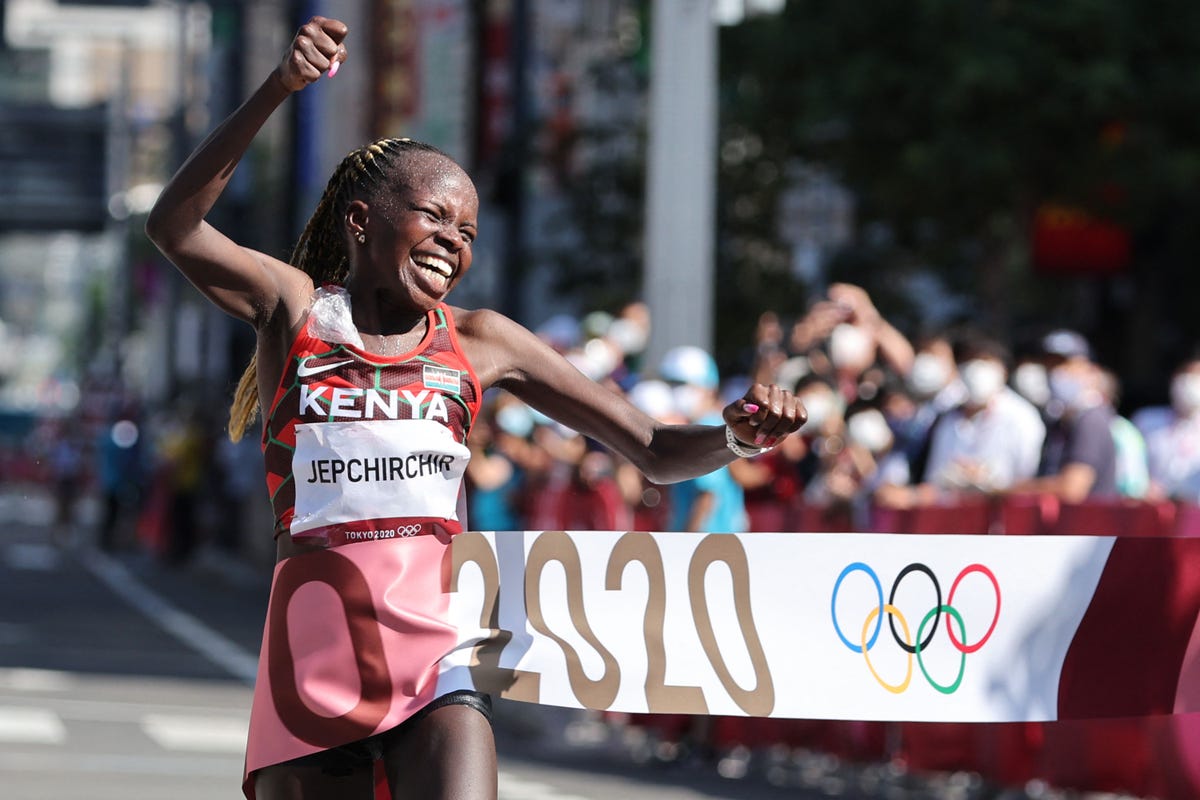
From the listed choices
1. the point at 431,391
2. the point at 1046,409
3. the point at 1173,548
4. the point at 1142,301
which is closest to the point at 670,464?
the point at 431,391

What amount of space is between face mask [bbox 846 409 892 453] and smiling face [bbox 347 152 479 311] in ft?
26.7

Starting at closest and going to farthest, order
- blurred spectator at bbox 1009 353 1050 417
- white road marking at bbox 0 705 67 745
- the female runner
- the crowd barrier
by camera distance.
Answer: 1. the female runner
2. the crowd barrier
3. white road marking at bbox 0 705 67 745
4. blurred spectator at bbox 1009 353 1050 417

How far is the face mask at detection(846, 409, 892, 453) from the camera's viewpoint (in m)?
12.8

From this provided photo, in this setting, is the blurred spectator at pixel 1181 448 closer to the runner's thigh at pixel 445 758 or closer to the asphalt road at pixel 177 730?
the asphalt road at pixel 177 730

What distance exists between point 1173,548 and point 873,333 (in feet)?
21.9

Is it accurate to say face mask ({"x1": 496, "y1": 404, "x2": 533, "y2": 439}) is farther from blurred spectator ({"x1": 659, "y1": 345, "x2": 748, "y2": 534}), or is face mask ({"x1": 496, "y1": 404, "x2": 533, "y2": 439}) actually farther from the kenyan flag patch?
the kenyan flag patch

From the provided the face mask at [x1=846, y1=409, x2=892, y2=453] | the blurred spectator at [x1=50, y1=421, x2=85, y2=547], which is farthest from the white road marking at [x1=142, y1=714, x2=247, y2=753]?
the blurred spectator at [x1=50, y1=421, x2=85, y2=547]

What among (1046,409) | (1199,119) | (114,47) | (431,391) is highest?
(114,47)

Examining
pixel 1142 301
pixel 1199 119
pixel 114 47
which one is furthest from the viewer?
pixel 114 47

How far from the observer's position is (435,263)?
15.7ft

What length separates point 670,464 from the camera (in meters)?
5.05

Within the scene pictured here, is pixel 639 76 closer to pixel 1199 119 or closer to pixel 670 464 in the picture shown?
pixel 1199 119

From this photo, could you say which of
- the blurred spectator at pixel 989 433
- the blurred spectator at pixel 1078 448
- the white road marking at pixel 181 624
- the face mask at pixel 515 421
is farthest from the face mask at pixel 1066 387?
the face mask at pixel 515 421

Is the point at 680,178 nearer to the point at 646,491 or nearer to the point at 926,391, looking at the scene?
the point at 646,491
